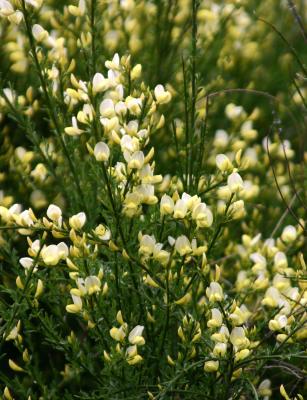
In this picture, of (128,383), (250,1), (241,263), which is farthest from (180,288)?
(250,1)

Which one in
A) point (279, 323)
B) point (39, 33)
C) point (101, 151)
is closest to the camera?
point (101, 151)

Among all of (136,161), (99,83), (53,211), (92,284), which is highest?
(99,83)

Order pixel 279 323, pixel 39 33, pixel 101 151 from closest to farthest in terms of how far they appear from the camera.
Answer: pixel 101 151, pixel 279 323, pixel 39 33

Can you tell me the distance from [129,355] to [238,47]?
7.30 ft

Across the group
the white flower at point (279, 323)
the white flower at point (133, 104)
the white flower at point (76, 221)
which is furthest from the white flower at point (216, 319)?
the white flower at point (133, 104)

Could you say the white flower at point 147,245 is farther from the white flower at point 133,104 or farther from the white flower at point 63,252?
the white flower at point 133,104

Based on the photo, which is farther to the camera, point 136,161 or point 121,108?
point 121,108

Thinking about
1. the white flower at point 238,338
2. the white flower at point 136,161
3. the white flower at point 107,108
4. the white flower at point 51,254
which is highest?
the white flower at point 107,108

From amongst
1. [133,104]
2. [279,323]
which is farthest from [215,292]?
[133,104]

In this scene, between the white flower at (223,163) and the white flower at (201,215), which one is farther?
the white flower at (223,163)

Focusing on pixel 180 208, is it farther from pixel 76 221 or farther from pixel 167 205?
pixel 76 221

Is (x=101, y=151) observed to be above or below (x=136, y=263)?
above

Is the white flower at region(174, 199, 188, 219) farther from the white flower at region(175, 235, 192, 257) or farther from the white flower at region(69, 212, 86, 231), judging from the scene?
the white flower at region(69, 212, 86, 231)

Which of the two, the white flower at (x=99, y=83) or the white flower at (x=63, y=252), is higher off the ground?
the white flower at (x=99, y=83)
